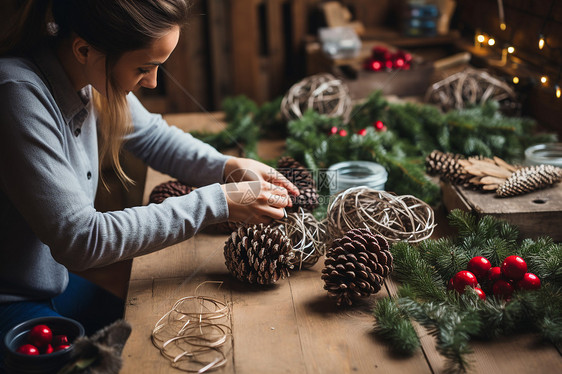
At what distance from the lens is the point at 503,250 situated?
44.2 inches

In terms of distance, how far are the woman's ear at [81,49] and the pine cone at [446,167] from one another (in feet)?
2.90

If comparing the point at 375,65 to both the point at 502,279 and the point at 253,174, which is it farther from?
the point at 502,279

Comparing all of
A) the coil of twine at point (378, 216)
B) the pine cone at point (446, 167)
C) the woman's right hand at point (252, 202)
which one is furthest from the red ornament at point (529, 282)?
the woman's right hand at point (252, 202)

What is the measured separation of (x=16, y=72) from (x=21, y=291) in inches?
18.4

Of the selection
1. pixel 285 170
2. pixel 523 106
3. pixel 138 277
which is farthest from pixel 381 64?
pixel 138 277

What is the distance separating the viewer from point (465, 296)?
0.98 metres

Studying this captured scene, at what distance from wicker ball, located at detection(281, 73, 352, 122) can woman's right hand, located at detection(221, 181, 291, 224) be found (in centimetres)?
82

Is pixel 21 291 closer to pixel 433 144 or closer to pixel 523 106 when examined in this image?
pixel 433 144

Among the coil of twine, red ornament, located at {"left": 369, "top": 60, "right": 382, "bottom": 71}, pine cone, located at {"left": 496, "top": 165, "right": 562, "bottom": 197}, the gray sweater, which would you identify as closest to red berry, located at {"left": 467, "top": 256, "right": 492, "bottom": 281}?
the coil of twine

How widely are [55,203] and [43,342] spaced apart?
0.78 ft

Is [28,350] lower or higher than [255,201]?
lower

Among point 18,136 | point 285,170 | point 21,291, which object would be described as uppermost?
point 18,136

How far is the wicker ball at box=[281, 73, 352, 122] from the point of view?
196 centimetres

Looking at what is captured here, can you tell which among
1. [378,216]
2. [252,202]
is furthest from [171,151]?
[378,216]
